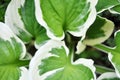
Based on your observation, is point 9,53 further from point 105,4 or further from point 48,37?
point 105,4

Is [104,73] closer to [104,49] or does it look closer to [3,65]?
[104,49]

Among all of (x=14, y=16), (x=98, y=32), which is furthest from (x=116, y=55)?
(x=14, y=16)

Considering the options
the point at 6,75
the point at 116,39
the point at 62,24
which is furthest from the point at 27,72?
the point at 116,39

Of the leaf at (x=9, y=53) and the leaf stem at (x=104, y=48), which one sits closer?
the leaf at (x=9, y=53)

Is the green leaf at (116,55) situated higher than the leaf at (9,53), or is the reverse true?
the leaf at (9,53)

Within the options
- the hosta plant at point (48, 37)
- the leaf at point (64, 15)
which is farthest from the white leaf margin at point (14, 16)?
the leaf at point (64, 15)

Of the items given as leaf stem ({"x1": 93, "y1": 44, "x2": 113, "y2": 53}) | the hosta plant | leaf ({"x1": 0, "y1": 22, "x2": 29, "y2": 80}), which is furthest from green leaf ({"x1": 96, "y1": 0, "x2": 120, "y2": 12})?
leaf ({"x1": 0, "y1": 22, "x2": 29, "y2": 80})

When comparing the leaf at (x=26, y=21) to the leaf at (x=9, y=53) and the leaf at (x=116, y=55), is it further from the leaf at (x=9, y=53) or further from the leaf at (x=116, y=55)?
the leaf at (x=116, y=55)
